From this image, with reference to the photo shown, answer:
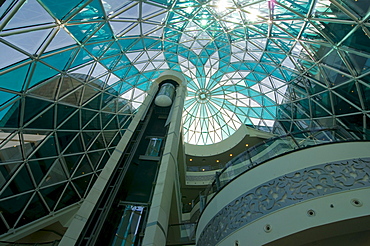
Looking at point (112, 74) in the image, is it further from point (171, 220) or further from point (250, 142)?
point (250, 142)

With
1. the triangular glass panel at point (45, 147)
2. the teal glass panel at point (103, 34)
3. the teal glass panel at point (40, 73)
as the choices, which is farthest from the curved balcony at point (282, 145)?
the triangular glass panel at point (45, 147)

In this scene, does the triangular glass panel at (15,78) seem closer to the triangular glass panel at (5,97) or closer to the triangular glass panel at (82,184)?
the triangular glass panel at (5,97)

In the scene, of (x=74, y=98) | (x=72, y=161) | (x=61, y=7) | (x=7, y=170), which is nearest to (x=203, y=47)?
(x=74, y=98)

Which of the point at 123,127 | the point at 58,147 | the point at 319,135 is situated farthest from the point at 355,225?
the point at 123,127

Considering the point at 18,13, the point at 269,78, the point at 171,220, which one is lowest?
the point at 171,220

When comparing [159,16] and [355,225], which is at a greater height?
[159,16]

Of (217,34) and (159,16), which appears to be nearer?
(159,16)

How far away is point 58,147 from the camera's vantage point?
2238cm

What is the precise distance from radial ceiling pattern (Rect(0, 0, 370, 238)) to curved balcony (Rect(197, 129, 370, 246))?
38.1ft

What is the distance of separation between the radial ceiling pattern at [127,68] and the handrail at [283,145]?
9.93 meters

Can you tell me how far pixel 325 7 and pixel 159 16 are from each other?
15037 millimetres

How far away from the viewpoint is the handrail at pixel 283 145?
393 inches

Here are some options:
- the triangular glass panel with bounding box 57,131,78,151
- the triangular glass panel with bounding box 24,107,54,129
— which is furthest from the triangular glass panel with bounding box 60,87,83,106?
the triangular glass panel with bounding box 57,131,78,151

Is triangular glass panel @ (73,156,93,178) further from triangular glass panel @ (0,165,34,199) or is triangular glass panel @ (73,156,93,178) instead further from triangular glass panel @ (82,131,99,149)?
triangular glass panel @ (0,165,34,199)
